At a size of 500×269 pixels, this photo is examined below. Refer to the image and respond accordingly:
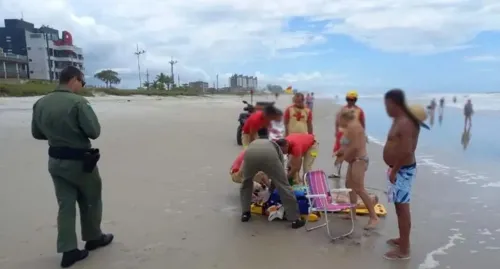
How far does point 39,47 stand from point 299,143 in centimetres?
7737

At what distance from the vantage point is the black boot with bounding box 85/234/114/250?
152 inches

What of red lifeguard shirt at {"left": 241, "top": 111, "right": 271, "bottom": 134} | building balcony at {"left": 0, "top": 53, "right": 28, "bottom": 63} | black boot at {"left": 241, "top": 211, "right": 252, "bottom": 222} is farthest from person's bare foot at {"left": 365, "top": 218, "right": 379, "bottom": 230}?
building balcony at {"left": 0, "top": 53, "right": 28, "bottom": 63}

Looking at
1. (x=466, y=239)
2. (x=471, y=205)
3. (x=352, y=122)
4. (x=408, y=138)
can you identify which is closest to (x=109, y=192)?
(x=352, y=122)

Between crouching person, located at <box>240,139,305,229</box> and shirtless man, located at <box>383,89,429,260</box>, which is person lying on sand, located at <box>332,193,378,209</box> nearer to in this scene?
crouching person, located at <box>240,139,305,229</box>

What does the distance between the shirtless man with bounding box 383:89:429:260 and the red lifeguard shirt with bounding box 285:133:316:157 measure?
1.56m

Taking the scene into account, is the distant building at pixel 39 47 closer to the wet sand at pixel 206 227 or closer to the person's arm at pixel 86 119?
the wet sand at pixel 206 227

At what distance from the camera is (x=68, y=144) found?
3.43 meters

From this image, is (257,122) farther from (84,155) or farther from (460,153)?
(460,153)

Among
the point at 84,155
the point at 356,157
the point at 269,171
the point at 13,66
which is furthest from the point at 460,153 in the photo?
the point at 13,66

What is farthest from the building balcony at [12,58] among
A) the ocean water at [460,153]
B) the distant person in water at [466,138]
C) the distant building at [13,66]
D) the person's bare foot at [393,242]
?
the person's bare foot at [393,242]

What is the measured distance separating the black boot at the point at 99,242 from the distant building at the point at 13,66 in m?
62.3

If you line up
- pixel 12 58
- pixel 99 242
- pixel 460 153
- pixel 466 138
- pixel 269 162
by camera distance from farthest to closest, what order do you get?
pixel 12 58 < pixel 466 138 < pixel 460 153 < pixel 269 162 < pixel 99 242

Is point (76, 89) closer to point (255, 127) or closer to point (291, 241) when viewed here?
point (255, 127)

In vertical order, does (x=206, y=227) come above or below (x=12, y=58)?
below
